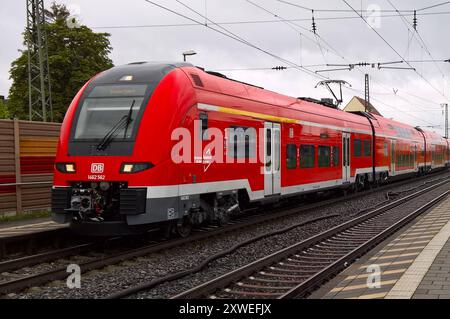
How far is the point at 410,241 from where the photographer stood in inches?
376

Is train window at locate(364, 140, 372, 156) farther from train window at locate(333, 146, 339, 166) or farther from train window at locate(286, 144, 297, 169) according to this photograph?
train window at locate(286, 144, 297, 169)

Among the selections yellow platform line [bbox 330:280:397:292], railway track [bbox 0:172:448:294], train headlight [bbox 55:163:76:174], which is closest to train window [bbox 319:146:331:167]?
railway track [bbox 0:172:448:294]

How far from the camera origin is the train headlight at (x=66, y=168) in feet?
30.4

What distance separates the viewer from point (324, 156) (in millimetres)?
17141

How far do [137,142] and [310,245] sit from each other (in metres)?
3.76

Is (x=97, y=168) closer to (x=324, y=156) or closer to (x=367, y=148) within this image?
(x=324, y=156)

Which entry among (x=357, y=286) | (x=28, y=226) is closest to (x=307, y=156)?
(x=28, y=226)

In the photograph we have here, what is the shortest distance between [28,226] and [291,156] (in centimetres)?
691

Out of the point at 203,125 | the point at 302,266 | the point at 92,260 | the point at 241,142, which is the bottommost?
the point at 302,266

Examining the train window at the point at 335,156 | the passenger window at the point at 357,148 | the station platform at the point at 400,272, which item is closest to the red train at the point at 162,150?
the station platform at the point at 400,272

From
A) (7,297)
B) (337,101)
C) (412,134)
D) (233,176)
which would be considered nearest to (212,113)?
(233,176)

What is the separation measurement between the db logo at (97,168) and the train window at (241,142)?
9.75 feet

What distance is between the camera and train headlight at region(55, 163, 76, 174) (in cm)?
927

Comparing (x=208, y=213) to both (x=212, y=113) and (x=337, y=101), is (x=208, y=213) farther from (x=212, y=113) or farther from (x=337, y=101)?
(x=337, y=101)
